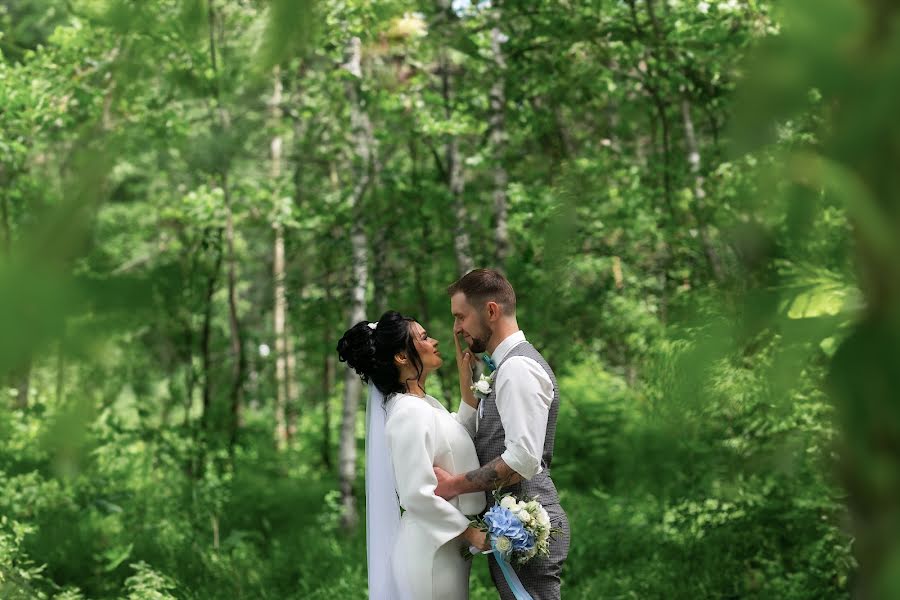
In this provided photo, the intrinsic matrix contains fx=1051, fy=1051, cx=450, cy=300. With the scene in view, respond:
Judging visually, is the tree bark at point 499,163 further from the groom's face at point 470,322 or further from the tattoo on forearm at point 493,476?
the tattoo on forearm at point 493,476

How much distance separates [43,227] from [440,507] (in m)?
2.44

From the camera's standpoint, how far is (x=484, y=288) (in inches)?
122

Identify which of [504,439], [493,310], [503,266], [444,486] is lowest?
[444,486]

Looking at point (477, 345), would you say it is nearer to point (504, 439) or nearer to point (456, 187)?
point (504, 439)

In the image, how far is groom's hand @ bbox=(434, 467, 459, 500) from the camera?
2.98m

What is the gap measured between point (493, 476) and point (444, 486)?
155mm

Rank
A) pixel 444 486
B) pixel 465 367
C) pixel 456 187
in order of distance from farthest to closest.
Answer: pixel 456 187, pixel 465 367, pixel 444 486

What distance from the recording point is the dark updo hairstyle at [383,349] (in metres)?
3.17

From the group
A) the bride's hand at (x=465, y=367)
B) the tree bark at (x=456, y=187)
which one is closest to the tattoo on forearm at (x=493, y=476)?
the bride's hand at (x=465, y=367)

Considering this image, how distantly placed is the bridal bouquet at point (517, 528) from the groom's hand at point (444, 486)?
0.36 feet

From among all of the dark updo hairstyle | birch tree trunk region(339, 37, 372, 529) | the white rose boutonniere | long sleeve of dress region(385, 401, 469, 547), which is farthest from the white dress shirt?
birch tree trunk region(339, 37, 372, 529)

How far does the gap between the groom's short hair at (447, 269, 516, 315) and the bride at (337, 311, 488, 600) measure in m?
0.17

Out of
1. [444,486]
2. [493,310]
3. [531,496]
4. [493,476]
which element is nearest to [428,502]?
[444,486]

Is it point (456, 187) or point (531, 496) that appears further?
point (456, 187)
